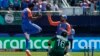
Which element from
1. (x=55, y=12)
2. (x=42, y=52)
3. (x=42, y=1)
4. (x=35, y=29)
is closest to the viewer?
(x=35, y=29)

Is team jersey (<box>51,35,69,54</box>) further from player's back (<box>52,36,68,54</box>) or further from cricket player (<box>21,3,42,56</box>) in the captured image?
cricket player (<box>21,3,42,56</box>)

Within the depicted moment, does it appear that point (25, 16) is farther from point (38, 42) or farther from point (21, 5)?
point (21, 5)

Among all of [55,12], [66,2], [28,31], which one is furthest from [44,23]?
[28,31]

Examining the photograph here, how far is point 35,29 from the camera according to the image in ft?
74.8

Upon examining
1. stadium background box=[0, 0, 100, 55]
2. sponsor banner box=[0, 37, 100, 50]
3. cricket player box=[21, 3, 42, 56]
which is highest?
cricket player box=[21, 3, 42, 56]

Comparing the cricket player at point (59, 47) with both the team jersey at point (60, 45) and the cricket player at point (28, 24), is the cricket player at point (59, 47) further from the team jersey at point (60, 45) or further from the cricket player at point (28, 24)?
the cricket player at point (28, 24)

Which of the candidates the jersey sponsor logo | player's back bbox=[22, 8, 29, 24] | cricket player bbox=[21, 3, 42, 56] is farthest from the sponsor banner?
player's back bbox=[22, 8, 29, 24]

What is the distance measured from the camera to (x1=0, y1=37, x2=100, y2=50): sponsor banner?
2895cm

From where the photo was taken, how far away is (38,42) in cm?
2934

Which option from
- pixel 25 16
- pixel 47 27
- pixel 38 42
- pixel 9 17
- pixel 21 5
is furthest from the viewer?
pixel 21 5

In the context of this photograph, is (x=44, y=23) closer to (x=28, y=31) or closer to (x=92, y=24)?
(x=92, y=24)

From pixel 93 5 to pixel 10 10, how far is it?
5.59m

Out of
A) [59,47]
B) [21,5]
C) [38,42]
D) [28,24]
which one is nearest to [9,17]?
[38,42]

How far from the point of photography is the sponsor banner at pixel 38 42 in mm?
28950
